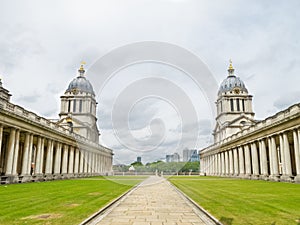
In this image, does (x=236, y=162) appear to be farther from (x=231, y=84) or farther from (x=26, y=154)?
(x=26, y=154)

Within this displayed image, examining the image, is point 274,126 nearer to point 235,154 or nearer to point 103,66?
point 235,154

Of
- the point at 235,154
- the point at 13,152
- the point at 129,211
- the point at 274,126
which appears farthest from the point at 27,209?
the point at 235,154

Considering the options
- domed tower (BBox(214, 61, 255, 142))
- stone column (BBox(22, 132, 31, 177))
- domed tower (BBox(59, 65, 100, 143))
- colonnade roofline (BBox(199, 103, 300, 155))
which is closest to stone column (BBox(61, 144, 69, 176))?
stone column (BBox(22, 132, 31, 177))

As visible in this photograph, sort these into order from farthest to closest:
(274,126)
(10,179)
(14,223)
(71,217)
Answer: (274,126), (10,179), (71,217), (14,223)

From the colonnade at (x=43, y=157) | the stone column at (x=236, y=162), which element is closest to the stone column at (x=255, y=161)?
the stone column at (x=236, y=162)

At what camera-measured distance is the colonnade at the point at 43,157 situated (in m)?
39.4

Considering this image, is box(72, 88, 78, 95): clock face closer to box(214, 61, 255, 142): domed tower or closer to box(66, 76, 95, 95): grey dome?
box(66, 76, 95, 95): grey dome

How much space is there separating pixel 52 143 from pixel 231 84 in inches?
3148

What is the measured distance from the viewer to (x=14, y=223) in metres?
10.8

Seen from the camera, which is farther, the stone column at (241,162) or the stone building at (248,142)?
the stone column at (241,162)

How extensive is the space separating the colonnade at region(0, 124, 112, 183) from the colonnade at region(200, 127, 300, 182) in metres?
41.8

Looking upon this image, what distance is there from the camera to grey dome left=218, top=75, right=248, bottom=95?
358ft

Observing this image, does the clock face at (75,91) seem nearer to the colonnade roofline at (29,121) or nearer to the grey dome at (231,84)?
the colonnade roofline at (29,121)

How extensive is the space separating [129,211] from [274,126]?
39.4m
